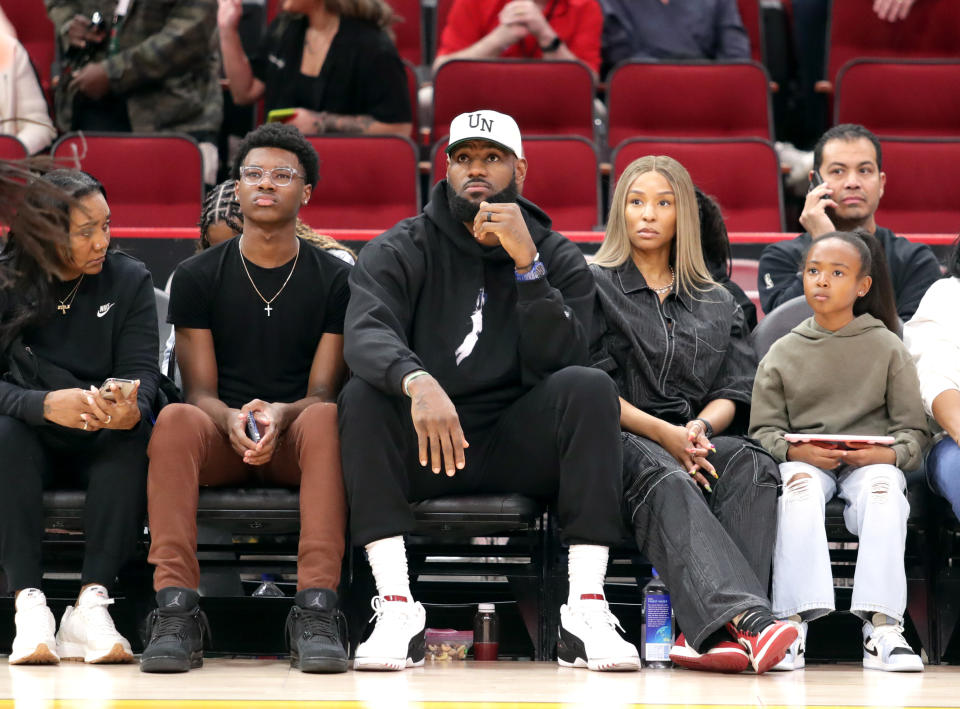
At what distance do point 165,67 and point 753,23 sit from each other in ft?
9.96

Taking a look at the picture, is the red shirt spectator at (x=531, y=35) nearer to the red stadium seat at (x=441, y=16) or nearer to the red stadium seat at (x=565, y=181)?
the red stadium seat at (x=441, y=16)

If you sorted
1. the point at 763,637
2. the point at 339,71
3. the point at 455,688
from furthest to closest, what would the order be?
the point at 339,71 < the point at 763,637 < the point at 455,688

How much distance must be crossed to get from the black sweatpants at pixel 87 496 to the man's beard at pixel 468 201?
989 millimetres

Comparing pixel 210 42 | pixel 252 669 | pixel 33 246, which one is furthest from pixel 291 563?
pixel 210 42

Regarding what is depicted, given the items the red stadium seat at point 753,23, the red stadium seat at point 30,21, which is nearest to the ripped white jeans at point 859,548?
the red stadium seat at point 753,23

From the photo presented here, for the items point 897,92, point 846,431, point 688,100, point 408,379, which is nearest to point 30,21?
point 688,100

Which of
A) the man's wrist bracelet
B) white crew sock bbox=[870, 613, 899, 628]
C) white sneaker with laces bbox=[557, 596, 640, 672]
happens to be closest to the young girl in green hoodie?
white crew sock bbox=[870, 613, 899, 628]

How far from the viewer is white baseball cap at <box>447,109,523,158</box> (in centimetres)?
358

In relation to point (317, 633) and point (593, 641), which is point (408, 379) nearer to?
point (317, 633)

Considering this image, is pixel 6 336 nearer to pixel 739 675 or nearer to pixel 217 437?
pixel 217 437

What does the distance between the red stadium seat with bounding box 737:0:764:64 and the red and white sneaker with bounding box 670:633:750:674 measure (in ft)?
14.8

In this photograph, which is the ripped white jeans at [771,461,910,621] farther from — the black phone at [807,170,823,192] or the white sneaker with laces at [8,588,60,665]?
the white sneaker with laces at [8,588,60,665]

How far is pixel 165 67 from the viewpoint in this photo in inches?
234

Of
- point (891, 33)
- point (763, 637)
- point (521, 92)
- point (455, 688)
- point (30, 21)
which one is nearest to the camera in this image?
point (455, 688)
